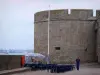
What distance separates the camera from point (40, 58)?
26297 millimetres

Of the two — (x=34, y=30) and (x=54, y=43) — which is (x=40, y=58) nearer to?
(x=54, y=43)

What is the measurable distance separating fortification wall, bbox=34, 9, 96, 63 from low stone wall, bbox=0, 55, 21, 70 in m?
11.9

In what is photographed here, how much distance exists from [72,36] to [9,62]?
1393cm

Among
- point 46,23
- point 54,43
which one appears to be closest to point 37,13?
point 46,23

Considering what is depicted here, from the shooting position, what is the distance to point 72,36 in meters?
29.7

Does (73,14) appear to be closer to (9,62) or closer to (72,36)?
(72,36)

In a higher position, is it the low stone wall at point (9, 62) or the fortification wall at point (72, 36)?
the fortification wall at point (72, 36)

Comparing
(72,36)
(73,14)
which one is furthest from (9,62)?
(73,14)

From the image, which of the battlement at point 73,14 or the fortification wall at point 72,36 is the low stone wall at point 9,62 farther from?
the battlement at point 73,14

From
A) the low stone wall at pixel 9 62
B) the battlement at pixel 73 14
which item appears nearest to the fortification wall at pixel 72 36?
the battlement at pixel 73 14

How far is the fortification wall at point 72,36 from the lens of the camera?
1162 inches

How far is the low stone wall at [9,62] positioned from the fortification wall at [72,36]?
39.0 ft

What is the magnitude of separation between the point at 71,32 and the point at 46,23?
247 cm

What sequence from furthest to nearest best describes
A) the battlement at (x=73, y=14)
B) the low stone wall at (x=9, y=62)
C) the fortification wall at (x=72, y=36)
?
1. the battlement at (x=73, y=14)
2. the fortification wall at (x=72, y=36)
3. the low stone wall at (x=9, y=62)
